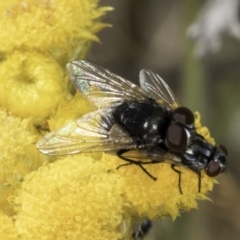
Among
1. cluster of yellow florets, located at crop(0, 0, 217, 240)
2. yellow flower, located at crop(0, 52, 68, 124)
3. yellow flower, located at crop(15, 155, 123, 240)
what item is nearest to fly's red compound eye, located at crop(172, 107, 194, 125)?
cluster of yellow florets, located at crop(0, 0, 217, 240)

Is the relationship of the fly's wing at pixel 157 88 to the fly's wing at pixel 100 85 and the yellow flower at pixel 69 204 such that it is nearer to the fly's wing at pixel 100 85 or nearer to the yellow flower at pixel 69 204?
the fly's wing at pixel 100 85

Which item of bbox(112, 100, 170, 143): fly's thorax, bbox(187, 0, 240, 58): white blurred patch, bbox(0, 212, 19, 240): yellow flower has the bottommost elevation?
bbox(0, 212, 19, 240): yellow flower

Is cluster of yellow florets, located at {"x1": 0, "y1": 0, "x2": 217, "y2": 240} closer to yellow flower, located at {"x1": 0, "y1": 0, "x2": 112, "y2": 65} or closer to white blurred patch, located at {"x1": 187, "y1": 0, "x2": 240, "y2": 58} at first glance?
yellow flower, located at {"x1": 0, "y1": 0, "x2": 112, "y2": 65}

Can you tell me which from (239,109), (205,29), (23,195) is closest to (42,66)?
(23,195)

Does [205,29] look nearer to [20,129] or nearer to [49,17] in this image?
[49,17]

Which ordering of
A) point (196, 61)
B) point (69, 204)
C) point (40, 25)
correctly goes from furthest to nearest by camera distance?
point (196, 61), point (40, 25), point (69, 204)

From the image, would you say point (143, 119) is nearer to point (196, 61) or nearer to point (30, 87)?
point (30, 87)

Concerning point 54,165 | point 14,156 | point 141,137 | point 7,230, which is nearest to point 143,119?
point 141,137
